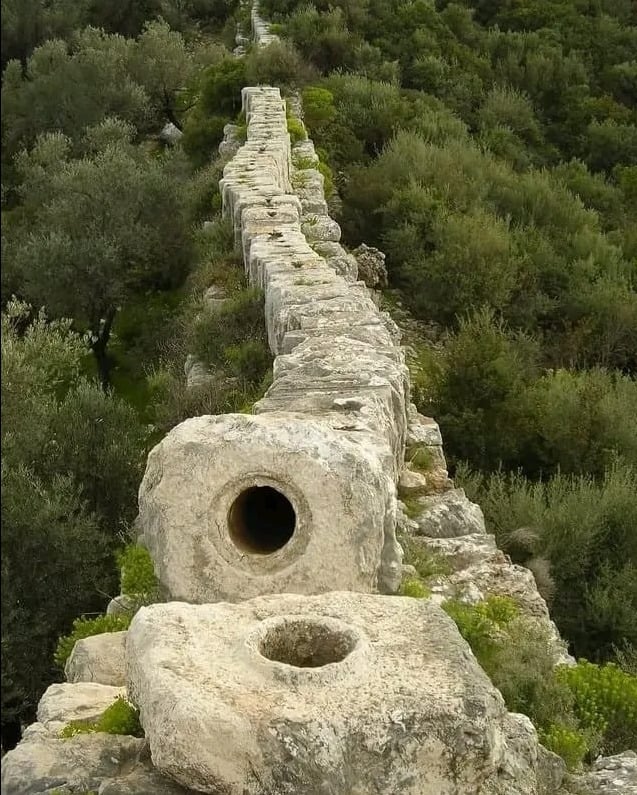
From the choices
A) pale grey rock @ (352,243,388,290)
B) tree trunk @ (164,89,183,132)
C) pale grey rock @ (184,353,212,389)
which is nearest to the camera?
pale grey rock @ (184,353,212,389)

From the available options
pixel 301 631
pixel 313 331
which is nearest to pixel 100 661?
pixel 301 631

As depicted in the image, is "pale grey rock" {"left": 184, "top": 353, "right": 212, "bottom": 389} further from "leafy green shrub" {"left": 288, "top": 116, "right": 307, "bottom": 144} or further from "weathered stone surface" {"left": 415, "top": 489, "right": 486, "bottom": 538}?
"leafy green shrub" {"left": 288, "top": 116, "right": 307, "bottom": 144}

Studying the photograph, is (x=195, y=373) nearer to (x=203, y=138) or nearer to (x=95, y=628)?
(x=95, y=628)

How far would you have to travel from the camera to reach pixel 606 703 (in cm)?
502

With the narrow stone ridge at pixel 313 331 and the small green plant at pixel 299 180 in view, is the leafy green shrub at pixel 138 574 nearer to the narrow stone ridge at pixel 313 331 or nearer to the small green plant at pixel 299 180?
the narrow stone ridge at pixel 313 331

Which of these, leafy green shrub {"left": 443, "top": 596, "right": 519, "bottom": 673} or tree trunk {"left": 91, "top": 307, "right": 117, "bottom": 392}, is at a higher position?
leafy green shrub {"left": 443, "top": 596, "right": 519, "bottom": 673}

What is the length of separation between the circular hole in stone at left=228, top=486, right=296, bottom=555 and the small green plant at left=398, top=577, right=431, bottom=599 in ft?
2.22

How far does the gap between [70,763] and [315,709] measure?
3.11ft

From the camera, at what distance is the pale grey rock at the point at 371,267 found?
45.0ft

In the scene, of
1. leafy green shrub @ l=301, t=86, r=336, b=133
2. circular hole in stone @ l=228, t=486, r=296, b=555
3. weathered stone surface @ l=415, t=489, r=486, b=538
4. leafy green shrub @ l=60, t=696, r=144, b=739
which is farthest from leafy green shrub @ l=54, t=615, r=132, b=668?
leafy green shrub @ l=301, t=86, r=336, b=133

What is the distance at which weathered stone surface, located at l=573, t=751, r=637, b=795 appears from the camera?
13.6 feet

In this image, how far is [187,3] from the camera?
105ft

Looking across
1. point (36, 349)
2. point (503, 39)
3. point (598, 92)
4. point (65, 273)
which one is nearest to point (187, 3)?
point (503, 39)

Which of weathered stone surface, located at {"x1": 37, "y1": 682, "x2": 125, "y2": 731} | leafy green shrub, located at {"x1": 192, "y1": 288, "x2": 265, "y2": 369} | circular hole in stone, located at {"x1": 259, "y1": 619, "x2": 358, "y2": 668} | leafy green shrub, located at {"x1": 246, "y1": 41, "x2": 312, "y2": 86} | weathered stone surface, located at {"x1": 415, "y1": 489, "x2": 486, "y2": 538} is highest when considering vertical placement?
circular hole in stone, located at {"x1": 259, "y1": 619, "x2": 358, "y2": 668}
